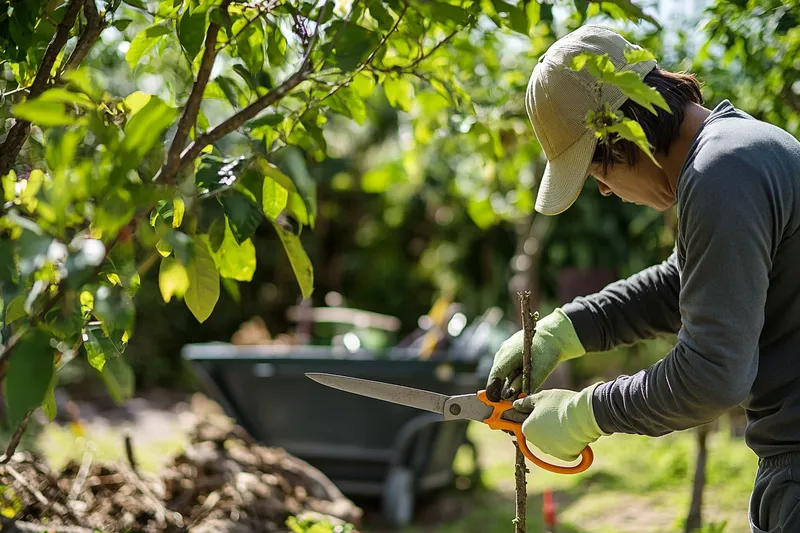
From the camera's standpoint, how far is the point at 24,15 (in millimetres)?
1427

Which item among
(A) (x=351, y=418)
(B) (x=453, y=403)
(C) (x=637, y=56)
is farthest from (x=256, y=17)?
(A) (x=351, y=418)

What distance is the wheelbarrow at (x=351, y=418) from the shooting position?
3838mm

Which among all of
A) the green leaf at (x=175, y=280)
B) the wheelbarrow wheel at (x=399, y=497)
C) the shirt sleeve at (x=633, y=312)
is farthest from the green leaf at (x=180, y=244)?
the wheelbarrow wheel at (x=399, y=497)

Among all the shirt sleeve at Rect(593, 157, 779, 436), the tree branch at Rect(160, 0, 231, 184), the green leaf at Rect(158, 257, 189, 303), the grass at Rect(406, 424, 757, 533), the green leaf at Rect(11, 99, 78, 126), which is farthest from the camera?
the grass at Rect(406, 424, 757, 533)

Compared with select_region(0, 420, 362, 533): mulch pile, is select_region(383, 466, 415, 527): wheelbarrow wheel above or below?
below

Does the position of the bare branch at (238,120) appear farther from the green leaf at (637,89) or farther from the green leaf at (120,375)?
the green leaf at (637,89)

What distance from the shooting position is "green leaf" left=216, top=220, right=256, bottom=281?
1.62m

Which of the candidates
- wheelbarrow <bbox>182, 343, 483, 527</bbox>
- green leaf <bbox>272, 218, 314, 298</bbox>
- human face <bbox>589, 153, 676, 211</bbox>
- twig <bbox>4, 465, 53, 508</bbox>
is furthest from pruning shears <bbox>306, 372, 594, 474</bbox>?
wheelbarrow <bbox>182, 343, 483, 527</bbox>

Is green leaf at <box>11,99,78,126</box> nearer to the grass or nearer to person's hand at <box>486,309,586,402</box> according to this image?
person's hand at <box>486,309,586,402</box>

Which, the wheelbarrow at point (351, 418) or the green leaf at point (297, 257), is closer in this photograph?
the green leaf at point (297, 257)

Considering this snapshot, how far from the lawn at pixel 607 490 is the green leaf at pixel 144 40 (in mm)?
1444

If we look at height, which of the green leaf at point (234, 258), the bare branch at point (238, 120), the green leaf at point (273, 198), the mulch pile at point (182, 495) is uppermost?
the bare branch at point (238, 120)

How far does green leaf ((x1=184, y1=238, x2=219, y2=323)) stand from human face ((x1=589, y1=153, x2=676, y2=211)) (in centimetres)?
69

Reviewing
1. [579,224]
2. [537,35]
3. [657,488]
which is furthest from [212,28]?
[579,224]
